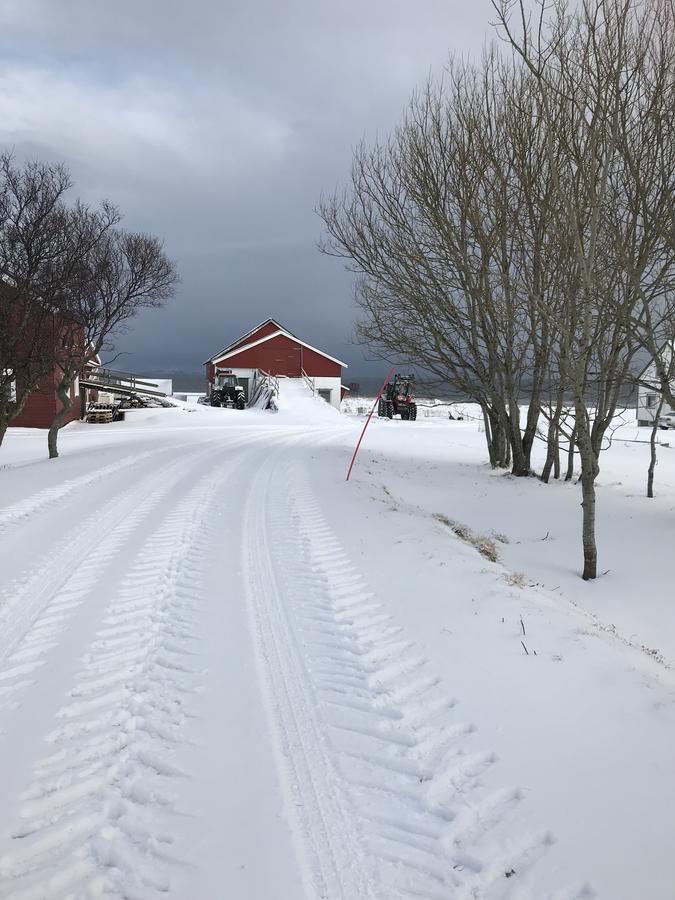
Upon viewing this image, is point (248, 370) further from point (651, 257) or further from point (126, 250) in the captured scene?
point (651, 257)

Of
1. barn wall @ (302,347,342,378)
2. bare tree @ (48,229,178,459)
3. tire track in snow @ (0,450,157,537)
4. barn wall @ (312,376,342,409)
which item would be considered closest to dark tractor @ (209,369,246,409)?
barn wall @ (302,347,342,378)

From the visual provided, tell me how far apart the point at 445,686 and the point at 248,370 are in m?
42.2

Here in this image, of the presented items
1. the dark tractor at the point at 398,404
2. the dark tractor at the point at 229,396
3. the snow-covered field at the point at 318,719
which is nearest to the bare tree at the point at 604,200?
the snow-covered field at the point at 318,719

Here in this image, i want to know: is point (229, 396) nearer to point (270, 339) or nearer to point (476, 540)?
point (270, 339)

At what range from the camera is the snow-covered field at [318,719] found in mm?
2377

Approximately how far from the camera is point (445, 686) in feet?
12.6

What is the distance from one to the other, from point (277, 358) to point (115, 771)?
42.8 metres

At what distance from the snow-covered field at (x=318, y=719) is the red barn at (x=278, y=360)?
3731cm

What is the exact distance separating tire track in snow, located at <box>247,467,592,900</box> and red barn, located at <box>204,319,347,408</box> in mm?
40370

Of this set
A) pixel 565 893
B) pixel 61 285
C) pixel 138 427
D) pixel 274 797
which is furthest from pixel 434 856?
pixel 138 427

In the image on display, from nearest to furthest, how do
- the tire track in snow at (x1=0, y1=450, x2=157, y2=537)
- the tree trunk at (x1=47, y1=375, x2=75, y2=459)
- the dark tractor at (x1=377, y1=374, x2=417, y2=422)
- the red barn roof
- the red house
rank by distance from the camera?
the tire track in snow at (x1=0, y1=450, x2=157, y2=537)
the red house
the tree trunk at (x1=47, y1=375, x2=75, y2=459)
the dark tractor at (x1=377, y1=374, x2=417, y2=422)
the red barn roof

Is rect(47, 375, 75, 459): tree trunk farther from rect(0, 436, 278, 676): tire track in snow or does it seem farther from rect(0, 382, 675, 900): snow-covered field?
rect(0, 382, 675, 900): snow-covered field

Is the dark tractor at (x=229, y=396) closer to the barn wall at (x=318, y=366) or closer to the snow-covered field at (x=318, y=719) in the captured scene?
the barn wall at (x=318, y=366)

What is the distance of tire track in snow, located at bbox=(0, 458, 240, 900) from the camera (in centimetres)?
231
